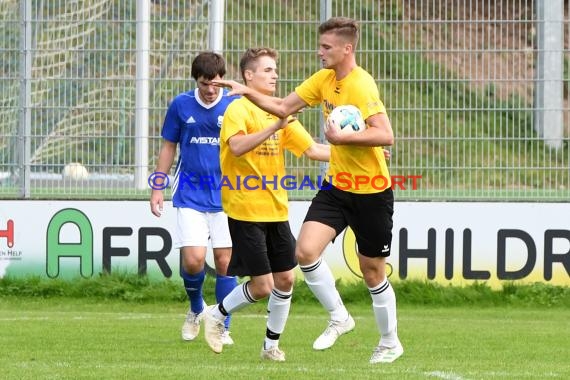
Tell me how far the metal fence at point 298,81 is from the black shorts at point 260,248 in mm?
5199

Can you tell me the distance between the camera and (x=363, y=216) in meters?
8.34

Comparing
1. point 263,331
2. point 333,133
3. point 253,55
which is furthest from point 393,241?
point 333,133

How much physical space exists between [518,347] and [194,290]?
2644 mm

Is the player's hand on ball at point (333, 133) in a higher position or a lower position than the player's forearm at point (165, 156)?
higher

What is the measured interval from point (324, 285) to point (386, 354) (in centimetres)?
69

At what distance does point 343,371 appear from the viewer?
7.71 metres

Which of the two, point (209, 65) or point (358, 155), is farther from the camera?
point (209, 65)

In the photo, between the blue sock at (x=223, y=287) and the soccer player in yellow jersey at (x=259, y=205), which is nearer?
the soccer player in yellow jersey at (x=259, y=205)

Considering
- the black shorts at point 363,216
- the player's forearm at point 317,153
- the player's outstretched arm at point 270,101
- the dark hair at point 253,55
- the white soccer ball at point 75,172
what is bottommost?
the black shorts at point 363,216

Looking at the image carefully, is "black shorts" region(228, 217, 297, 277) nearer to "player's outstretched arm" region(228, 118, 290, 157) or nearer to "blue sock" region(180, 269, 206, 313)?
"player's outstretched arm" region(228, 118, 290, 157)

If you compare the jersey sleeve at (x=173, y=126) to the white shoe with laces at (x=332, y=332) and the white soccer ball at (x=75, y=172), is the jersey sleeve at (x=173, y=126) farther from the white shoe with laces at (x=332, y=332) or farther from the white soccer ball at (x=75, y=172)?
the white soccer ball at (x=75, y=172)

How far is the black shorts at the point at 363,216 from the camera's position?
832 cm

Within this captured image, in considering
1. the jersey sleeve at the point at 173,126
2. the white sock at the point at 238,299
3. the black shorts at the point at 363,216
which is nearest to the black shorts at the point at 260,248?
the white sock at the point at 238,299

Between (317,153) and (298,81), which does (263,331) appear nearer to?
(317,153)
